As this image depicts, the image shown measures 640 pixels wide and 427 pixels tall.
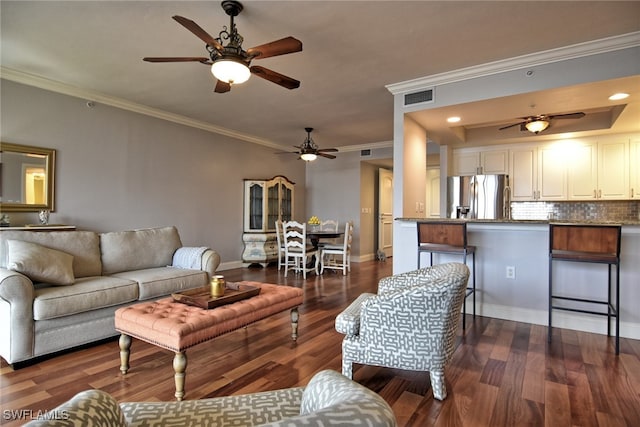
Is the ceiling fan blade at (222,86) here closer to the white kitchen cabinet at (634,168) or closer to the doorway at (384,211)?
the doorway at (384,211)

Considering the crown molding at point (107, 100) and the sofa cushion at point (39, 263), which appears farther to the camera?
the crown molding at point (107, 100)

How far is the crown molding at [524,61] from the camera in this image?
283cm

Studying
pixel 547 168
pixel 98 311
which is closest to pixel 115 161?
pixel 98 311

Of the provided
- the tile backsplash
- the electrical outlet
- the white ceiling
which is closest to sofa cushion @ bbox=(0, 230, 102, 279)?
the white ceiling

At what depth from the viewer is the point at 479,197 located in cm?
541

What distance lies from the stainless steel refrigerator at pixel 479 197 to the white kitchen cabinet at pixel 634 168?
156 centimetres

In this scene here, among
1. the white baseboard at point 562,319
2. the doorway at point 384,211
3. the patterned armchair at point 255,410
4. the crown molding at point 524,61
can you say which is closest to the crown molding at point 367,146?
the doorway at point 384,211

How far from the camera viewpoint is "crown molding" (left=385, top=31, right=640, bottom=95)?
283 centimetres

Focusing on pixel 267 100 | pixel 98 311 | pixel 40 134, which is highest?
pixel 267 100

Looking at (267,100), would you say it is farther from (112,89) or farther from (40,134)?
(40,134)

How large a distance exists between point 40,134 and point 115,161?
858mm

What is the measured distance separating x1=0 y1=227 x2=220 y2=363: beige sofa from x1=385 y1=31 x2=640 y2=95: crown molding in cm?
303

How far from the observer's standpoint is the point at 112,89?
13.7 feet

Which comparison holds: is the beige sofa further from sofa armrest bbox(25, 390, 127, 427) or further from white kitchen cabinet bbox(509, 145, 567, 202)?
white kitchen cabinet bbox(509, 145, 567, 202)
